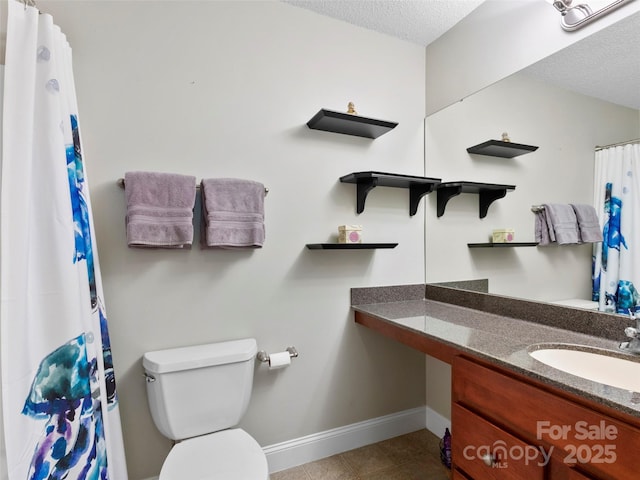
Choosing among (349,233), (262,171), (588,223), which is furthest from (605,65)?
(262,171)

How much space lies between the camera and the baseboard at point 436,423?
1998 mm

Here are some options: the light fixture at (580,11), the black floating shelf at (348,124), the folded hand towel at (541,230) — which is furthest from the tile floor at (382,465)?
the light fixture at (580,11)

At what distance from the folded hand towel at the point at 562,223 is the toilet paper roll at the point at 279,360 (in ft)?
4.54

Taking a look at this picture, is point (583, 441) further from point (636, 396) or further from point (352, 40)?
point (352, 40)

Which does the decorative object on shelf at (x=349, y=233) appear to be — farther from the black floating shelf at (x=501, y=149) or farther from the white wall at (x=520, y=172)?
the black floating shelf at (x=501, y=149)

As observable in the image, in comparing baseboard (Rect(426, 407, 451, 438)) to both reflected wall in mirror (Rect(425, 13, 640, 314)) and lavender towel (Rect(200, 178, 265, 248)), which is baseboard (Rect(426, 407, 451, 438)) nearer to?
reflected wall in mirror (Rect(425, 13, 640, 314))

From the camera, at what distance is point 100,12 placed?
1.40 metres

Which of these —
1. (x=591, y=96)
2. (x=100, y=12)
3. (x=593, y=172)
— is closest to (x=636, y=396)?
(x=593, y=172)

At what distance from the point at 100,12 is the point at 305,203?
4.08 ft

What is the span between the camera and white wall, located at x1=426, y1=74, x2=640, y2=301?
1.36 meters

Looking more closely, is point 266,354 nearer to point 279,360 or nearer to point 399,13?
point 279,360

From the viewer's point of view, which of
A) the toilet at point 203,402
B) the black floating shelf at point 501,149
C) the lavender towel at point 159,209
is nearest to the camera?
the toilet at point 203,402

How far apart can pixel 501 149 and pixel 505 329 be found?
916 millimetres

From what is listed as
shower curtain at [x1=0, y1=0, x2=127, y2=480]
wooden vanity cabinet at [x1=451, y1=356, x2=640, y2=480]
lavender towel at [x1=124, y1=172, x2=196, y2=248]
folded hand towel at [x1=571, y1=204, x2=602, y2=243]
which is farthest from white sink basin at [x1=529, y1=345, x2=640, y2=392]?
shower curtain at [x1=0, y1=0, x2=127, y2=480]
